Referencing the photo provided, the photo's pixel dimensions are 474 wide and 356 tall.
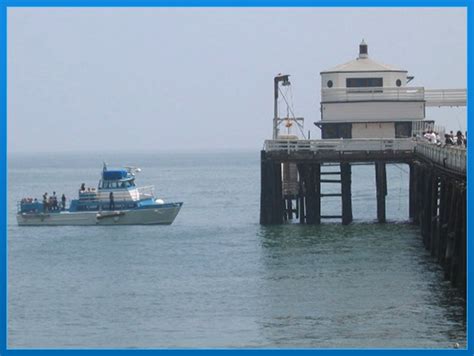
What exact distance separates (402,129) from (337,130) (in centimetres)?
240

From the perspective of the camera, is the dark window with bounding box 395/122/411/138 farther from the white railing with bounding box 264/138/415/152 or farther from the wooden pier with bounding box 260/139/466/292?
the white railing with bounding box 264/138/415/152

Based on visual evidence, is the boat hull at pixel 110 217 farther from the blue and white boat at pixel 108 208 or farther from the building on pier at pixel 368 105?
the building on pier at pixel 368 105

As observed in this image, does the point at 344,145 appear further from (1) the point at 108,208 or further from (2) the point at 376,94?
(1) the point at 108,208

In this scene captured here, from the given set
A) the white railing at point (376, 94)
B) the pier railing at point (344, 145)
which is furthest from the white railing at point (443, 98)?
the pier railing at point (344, 145)

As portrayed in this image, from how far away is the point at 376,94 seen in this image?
203 ft

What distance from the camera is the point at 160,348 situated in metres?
31.2

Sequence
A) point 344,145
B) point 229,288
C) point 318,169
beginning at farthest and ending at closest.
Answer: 1. point 318,169
2. point 344,145
3. point 229,288

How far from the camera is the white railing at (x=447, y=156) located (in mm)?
36938

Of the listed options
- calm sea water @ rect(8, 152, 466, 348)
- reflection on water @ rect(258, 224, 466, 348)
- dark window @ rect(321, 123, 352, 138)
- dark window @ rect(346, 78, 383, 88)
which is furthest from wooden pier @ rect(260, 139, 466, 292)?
dark window @ rect(346, 78, 383, 88)

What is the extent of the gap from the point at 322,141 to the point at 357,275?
1509 centimetres

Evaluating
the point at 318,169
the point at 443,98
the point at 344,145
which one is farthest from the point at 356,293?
the point at 443,98

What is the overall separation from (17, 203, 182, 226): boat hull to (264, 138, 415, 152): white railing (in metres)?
7.55

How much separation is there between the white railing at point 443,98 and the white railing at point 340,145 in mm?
8125

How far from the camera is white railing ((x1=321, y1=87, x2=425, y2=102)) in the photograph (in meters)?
61.8
